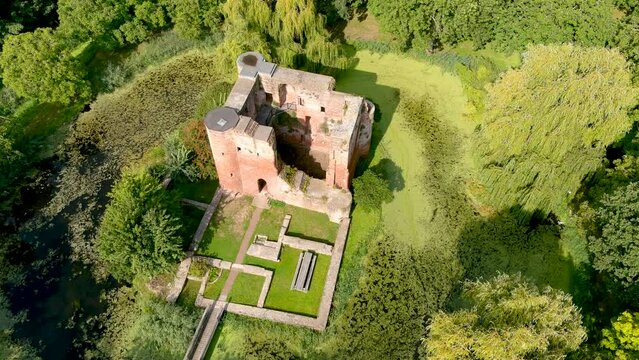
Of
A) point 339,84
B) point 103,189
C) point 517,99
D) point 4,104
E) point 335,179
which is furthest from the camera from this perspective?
point 339,84

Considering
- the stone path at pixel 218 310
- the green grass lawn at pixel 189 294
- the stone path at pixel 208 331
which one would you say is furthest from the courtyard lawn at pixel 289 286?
the green grass lawn at pixel 189 294

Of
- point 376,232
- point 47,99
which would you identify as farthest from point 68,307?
point 376,232

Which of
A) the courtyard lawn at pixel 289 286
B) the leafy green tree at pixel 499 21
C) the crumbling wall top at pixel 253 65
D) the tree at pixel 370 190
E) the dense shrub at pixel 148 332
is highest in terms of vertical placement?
the leafy green tree at pixel 499 21

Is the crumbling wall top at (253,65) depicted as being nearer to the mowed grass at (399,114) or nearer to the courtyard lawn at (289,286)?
the mowed grass at (399,114)

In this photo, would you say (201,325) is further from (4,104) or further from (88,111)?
(4,104)

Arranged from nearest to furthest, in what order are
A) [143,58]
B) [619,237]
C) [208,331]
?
[619,237] < [208,331] < [143,58]

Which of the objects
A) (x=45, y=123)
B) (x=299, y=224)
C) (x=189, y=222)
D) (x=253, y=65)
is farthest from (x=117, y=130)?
(x=299, y=224)

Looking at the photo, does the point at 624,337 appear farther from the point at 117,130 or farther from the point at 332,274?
the point at 117,130
